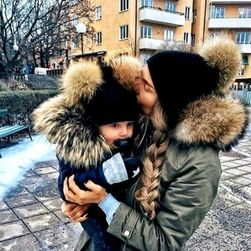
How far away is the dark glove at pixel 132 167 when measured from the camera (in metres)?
1.22

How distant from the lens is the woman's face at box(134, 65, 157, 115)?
4.12ft

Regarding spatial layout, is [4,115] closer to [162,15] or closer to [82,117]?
[82,117]

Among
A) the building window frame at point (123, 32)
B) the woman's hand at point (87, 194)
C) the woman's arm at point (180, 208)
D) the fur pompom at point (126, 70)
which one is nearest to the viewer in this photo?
the woman's arm at point (180, 208)

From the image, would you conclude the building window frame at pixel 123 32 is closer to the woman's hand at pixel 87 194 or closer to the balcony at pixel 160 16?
the balcony at pixel 160 16

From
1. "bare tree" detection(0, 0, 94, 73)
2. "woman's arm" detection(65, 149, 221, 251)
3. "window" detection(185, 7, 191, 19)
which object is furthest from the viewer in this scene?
"window" detection(185, 7, 191, 19)

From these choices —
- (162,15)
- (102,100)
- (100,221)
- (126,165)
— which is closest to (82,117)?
(102,100)

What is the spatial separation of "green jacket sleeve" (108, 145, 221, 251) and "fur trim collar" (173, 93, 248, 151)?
0.18 feet

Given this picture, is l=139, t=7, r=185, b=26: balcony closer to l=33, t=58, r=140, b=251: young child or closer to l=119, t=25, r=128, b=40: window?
l=119, t=25, r=128, b=40: window

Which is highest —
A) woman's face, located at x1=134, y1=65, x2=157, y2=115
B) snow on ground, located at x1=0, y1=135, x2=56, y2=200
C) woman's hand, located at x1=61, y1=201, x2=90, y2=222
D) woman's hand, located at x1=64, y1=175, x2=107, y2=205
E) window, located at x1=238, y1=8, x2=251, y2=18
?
window, located at x1=238, y1=8, x2=251, y2=18

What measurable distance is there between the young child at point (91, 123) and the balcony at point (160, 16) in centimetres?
2787

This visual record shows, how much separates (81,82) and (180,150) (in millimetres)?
531

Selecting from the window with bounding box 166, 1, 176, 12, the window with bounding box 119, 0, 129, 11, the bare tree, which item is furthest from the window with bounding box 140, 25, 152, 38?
the bare tree

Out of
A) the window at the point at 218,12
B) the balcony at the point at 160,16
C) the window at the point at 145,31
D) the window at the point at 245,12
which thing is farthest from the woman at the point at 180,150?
the window at the point at 245,12

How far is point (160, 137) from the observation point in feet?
4.21
